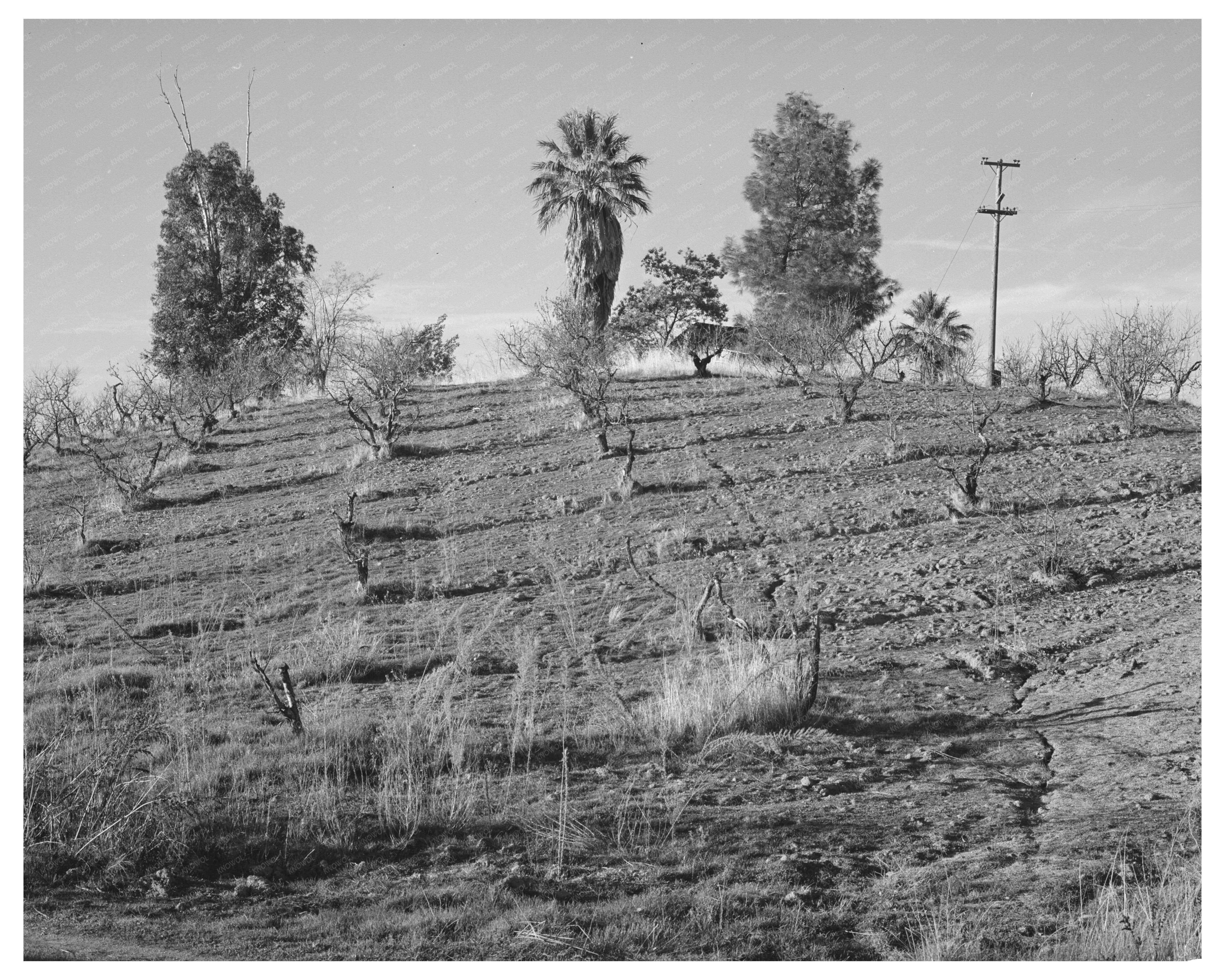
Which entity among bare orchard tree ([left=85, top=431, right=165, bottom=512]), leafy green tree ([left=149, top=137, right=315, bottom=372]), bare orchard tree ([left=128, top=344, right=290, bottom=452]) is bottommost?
bare orchard tree ([left=85, top=431, right=165, bottom=512])

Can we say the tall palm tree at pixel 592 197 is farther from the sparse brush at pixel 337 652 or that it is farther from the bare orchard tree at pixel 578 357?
the sparse brush at pixel 337 652

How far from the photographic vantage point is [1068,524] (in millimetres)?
12297

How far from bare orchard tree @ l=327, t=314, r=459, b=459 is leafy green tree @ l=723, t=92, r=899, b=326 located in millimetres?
12311

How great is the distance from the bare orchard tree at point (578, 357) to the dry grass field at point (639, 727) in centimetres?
522

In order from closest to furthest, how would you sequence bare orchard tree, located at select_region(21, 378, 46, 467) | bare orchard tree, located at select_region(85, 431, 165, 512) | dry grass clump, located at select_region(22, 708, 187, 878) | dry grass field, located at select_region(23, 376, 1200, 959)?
dry grass field, located at select_region(23, 376, 1200, 959), dry grass clump, located at select_region(22, 708, 187, 878), bare orchard tree, located at select_region(85, 431, 165, 512), bare orchard tree, located at select_region(21, 378, 46, 467)

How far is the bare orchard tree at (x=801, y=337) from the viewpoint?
24562 millimetres

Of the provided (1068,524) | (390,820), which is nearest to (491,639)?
(390,820)

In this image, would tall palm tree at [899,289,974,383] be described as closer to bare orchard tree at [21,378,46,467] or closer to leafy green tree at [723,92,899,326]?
leafy green tree at [723,92,899,326]

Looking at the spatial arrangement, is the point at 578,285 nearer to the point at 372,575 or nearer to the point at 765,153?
the point at 765,153

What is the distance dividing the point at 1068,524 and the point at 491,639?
7.28m

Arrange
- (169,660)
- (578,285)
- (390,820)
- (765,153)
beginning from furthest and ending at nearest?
(765,153), (578,285), (169,660), (390,820)

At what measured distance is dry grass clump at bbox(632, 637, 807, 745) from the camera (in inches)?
257

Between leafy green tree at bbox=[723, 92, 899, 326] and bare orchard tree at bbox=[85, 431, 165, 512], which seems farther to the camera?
leafy green tree at bbox=[723, 92, 899, 326]

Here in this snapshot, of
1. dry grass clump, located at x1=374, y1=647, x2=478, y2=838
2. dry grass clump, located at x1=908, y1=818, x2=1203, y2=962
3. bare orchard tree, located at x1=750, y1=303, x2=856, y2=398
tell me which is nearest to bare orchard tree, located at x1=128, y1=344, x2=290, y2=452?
bare orchard tree, located at x1=750, y1=303, x2=856, y2=398
